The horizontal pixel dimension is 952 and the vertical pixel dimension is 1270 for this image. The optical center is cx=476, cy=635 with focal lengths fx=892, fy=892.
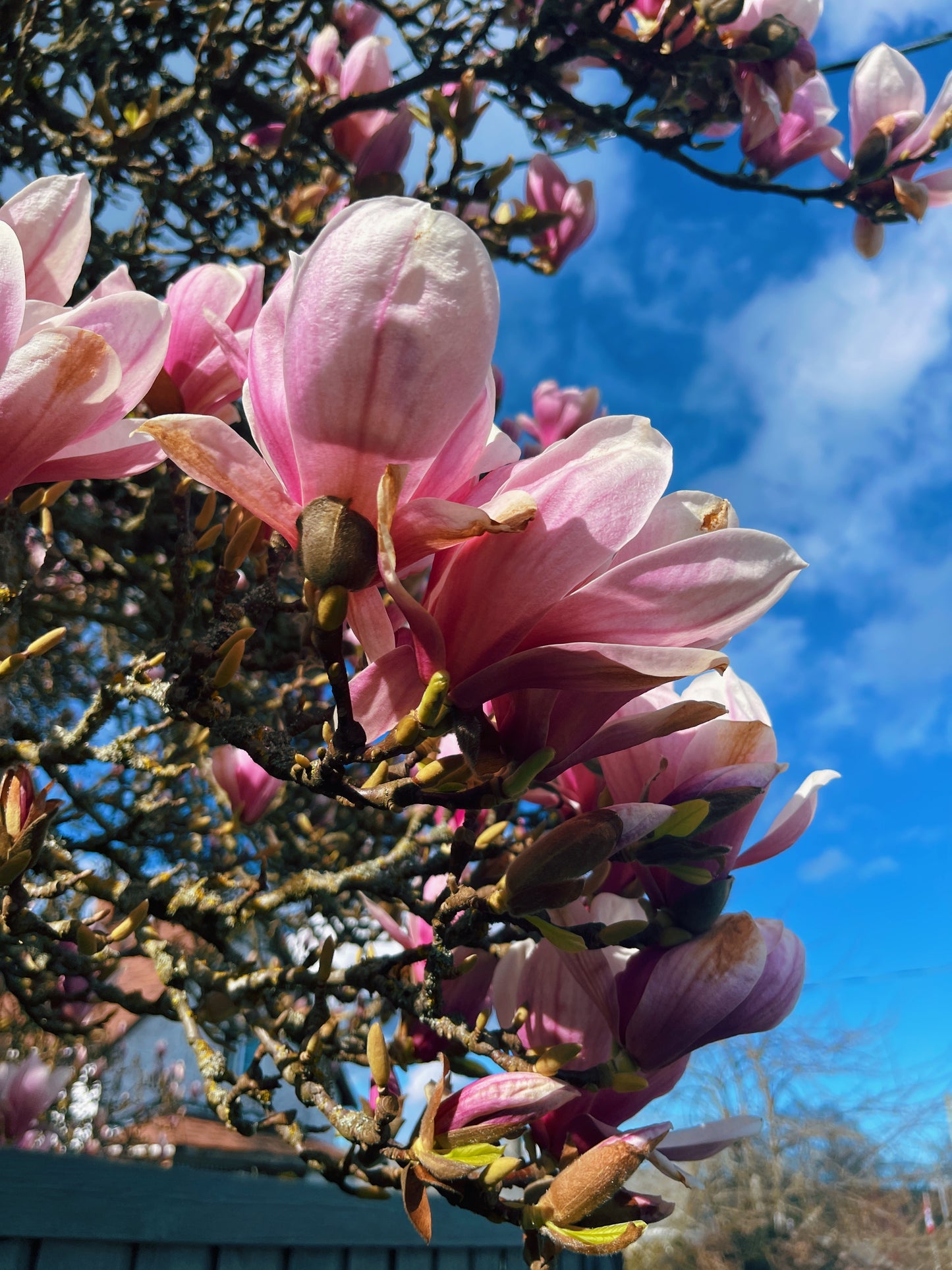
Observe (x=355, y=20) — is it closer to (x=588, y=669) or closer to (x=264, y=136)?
(x=264, y=136)

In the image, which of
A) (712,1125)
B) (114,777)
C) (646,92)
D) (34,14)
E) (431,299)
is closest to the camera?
(431,299)

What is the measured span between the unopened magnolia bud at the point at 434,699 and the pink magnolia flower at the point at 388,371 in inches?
2.3

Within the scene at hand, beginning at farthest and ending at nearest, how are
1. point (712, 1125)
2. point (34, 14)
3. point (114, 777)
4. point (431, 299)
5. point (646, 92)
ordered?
1. point (646, 92)
2. point (114, 777)
3. point (34, 14)
4. point (712, 1125)
5. point (431, 299)

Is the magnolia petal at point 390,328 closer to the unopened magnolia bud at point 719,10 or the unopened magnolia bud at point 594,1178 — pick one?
the unopened magnolia bud at point 594,1178

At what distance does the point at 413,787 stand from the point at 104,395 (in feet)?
0.90

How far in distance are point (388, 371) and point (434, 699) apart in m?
0.15

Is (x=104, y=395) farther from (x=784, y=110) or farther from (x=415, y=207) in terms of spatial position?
(x=784, y=110)

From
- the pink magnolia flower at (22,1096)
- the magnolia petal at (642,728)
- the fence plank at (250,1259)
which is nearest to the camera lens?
the magnolia petal at (642,728)

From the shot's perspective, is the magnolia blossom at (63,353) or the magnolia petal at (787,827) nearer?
the magnolia blossom at (63,353)

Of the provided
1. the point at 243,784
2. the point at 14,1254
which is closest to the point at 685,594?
the point at 243,784

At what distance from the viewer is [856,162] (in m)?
1.67

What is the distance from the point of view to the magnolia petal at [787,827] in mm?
634

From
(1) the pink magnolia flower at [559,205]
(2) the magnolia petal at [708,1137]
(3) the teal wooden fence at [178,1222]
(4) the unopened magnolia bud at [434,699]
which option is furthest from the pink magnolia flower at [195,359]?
(1) the pink magnolia flower at [559,205]

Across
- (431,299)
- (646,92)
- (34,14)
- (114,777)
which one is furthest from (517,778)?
(646,92)
